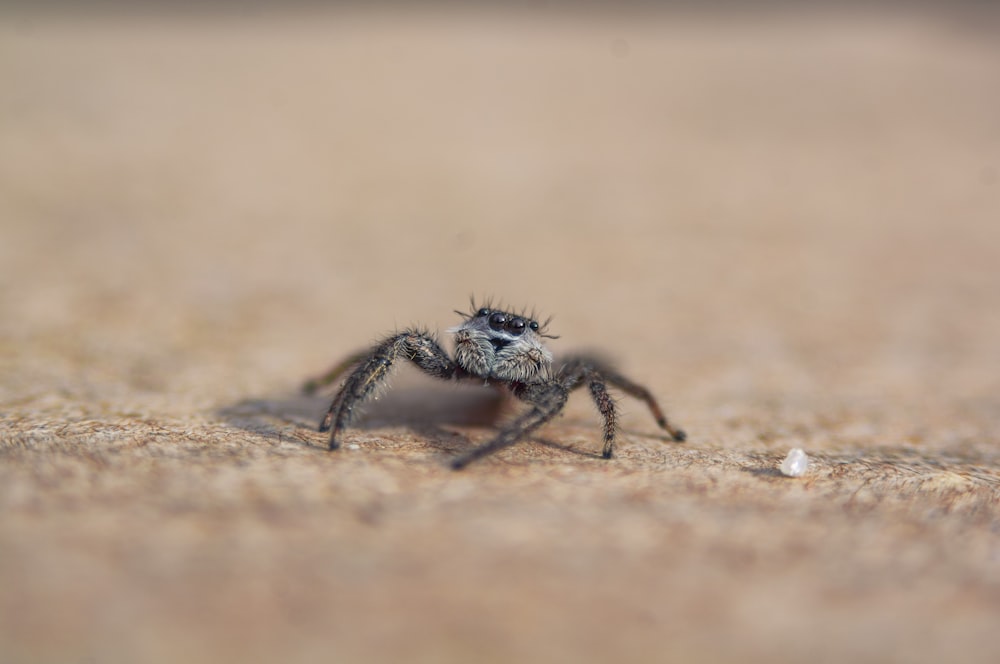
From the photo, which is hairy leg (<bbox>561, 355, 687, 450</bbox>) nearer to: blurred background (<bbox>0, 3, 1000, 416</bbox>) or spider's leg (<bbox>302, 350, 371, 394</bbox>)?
blurred background (<bbox>0, 3, 1000, 416</bbox>)

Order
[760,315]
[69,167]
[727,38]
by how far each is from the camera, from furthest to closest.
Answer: [727,38]
[69,167]
[760,315]

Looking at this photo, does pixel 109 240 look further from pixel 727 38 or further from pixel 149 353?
pixel 727 38

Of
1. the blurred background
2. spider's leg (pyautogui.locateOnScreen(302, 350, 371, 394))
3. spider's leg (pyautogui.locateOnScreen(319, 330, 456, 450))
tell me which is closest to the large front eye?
spider's leg (pyautogui.locateOnScreen(319, 330, 456, 450))

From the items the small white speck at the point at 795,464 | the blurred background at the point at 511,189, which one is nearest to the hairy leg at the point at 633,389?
the small white speck at the point at 795,464

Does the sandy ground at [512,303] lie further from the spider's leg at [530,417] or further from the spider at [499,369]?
the spider at [499,369]

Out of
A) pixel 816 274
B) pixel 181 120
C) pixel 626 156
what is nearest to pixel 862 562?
pixel 816 274
